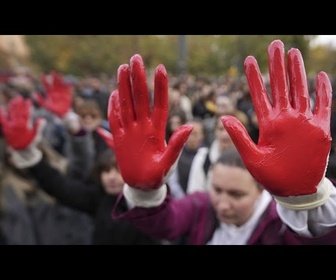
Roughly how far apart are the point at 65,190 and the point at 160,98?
1.48 meters

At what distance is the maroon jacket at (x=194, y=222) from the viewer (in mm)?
1607

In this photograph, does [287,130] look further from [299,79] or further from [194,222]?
[194,222]

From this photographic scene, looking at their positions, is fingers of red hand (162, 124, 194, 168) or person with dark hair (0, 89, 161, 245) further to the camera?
person with dark hair (0, 89, 161, 245)

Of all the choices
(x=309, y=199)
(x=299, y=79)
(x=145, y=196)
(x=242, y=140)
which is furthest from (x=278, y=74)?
(x=145, y=196)

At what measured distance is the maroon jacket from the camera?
1607 mm

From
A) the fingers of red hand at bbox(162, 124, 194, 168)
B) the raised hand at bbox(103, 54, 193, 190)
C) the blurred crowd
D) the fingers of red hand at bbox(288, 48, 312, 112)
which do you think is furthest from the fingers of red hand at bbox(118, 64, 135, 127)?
the blurred crowd

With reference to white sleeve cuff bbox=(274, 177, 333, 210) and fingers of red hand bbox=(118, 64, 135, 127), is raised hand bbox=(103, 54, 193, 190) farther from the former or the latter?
white sleeve cuff bbox=(274, 177, 333, 210)

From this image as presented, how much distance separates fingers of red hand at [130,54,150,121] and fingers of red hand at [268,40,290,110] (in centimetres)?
35

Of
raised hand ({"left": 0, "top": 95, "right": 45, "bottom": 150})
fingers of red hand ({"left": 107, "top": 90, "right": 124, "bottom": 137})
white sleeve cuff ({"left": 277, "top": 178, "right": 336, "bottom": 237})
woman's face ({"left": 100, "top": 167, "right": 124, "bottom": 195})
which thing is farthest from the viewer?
raised hand ({"left": 0, "top": 95, "right": 45, "bottom": 150})

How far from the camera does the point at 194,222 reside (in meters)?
1.88

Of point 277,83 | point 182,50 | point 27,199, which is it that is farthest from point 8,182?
point 182,50

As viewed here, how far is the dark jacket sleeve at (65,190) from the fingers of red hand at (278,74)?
5.32 ft

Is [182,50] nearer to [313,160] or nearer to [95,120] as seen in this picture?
[95,120]

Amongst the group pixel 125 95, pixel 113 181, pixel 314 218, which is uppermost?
pixel 125 95
